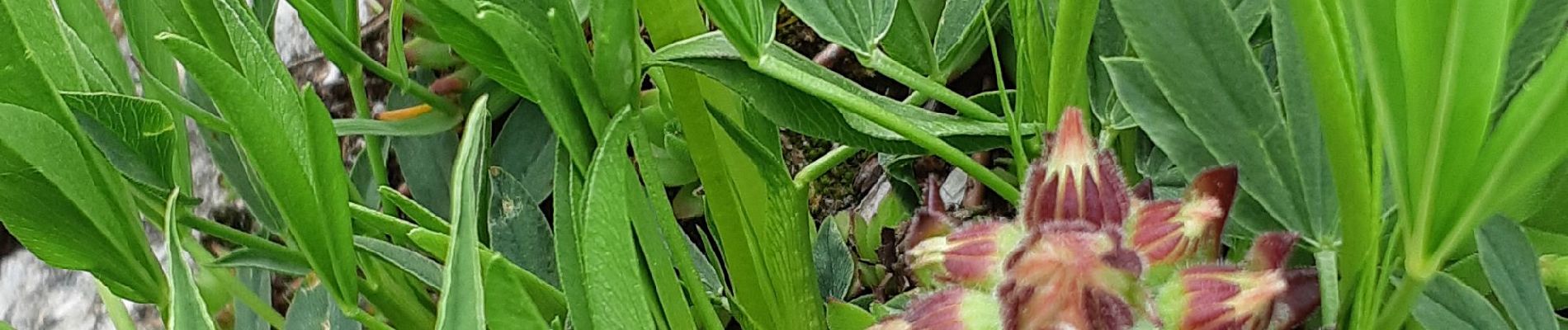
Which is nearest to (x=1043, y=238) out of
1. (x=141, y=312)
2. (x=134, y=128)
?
(x=134, y=128)

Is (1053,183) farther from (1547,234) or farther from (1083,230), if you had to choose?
(1547,234)

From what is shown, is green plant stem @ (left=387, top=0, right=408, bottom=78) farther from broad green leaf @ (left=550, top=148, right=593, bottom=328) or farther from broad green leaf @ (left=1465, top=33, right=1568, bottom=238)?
broad green leaf @ (left=1465, top=33, right=1568, bottom=238)

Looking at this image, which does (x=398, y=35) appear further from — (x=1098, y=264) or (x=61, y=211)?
(x=1098, y=264)

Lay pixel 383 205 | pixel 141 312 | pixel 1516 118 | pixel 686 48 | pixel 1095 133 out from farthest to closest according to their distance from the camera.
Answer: pixel 141 312 → pixel 383 205 → pixel 1095 133 → pixel 686 48 → pixel 1516 118

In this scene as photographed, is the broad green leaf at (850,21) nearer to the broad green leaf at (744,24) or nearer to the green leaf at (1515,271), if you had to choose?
the broad green leaf at (744,24)

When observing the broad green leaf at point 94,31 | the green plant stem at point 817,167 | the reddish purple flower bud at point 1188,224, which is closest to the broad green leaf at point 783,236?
the green plant stem at point 817,167
